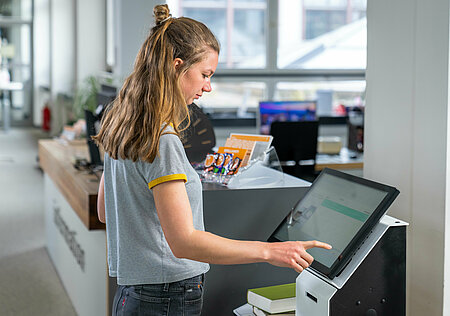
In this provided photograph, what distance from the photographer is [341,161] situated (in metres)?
5.23

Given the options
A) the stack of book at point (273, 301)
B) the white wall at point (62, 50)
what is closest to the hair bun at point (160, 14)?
the stack of book at point (273, 301)

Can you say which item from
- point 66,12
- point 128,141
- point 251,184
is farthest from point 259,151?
point 66,12

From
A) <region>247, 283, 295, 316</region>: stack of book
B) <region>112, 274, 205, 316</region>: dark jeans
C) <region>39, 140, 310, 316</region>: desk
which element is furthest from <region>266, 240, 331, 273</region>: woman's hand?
<region>39, 140, 310, 316</region>: desk

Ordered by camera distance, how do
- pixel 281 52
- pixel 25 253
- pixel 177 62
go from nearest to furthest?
1. pixel 177 62
2. pixel 25 253
3. pixel 281 52

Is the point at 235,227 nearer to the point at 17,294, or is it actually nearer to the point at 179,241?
the point at 179,241

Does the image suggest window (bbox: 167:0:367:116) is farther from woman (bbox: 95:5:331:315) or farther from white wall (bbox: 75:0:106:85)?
woman (bbox: 95:5:331:315)

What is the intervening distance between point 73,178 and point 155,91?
6.88 ft

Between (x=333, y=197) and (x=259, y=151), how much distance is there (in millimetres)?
534

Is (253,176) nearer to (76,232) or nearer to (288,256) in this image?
(288,256)

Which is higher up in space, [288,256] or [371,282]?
[288,256]

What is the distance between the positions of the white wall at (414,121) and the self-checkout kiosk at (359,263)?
0.87ft

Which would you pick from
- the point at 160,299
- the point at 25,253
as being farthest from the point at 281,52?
the point at 160,299

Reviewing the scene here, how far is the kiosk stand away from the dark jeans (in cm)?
31

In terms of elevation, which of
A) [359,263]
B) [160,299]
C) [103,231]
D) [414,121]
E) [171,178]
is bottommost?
[103,231]
